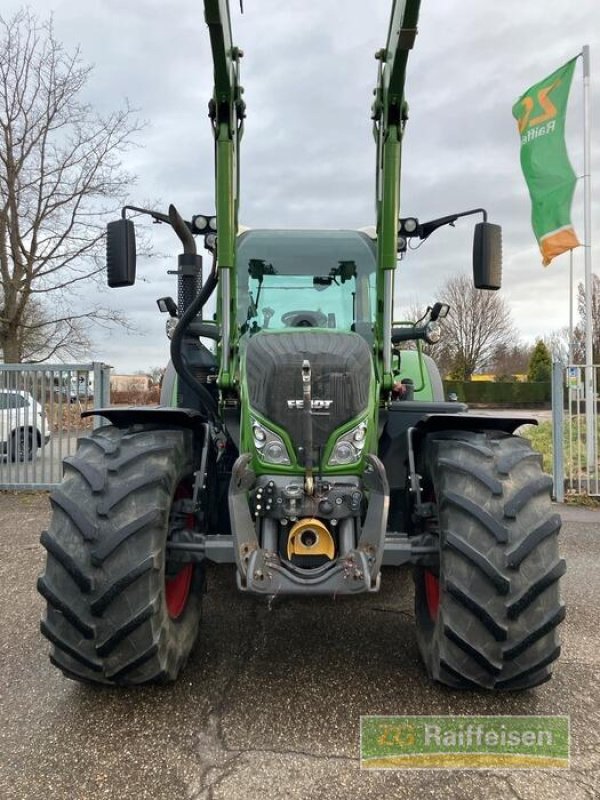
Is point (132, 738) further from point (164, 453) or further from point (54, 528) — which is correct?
point (164, 453)

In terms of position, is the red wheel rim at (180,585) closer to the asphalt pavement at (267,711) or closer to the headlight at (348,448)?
the asphalt pavement at (267,711)

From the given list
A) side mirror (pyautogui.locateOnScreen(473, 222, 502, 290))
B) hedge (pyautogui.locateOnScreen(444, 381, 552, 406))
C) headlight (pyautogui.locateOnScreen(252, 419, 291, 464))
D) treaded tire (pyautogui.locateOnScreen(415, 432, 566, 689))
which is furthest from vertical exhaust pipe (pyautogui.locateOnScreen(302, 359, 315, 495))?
hedge (pyautogui.locateOnScreen(444, 381, 552, 406))

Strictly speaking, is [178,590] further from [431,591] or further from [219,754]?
[431,591]

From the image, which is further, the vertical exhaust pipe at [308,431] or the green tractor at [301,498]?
the vertical exhaust pipe at [308,431]

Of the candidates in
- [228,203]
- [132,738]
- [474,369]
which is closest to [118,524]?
[132,738]

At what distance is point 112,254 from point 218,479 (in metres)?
1.42

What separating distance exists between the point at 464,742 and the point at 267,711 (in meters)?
0.84

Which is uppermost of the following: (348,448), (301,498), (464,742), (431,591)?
(348,448)

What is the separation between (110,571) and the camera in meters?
2.46

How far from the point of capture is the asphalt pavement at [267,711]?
→ 7.24 feet

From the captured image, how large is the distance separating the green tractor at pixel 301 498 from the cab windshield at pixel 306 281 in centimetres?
46

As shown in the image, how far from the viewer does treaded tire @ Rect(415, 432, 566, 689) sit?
2.45m

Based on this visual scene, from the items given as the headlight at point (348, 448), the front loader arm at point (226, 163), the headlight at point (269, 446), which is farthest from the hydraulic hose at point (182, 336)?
the headlight at point (348, 448)

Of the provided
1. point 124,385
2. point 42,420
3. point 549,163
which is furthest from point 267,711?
point 124,385
